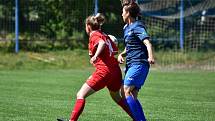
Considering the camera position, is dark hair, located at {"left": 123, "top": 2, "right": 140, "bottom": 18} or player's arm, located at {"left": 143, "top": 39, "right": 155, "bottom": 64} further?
dark hair, located at {"left": 123, "top": 2, "right": 140, "bottom": 18}

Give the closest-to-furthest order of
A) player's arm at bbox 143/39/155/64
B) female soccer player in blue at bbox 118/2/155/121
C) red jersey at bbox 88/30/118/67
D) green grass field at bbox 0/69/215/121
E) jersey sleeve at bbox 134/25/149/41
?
player's arm at bbox 143/39/155/64 → jersey sleeve at bbox 134/25/149/41 → female soccer player in blue at bbox 118/2/155/121 → red jersey at bbox 88/30/118/67 → green grass field at bbox 0/69/215/121

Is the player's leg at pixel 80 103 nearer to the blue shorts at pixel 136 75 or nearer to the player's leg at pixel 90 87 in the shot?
the player's leg at pixel 90 87

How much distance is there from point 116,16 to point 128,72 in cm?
1850

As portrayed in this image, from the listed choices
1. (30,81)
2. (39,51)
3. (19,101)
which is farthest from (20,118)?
(39,51)

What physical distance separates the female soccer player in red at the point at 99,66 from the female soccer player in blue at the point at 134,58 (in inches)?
8.0

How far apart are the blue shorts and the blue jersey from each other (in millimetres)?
76

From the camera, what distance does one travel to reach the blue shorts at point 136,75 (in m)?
8.68

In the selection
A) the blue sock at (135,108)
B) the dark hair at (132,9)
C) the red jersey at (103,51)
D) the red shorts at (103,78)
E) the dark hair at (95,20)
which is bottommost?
the blue sock at (135,108)

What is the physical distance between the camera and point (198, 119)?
995 centimetres

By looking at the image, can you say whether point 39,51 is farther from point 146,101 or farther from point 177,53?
point 146,101

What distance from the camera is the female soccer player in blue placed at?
8.70m

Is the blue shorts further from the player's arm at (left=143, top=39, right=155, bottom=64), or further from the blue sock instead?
the player's arm at (left=143, top=39, right=155, bottom=64)

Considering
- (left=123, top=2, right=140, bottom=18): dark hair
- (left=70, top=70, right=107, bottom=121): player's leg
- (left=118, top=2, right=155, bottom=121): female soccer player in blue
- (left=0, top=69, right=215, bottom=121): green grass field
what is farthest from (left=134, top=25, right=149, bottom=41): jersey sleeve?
(left=0, top=69, right=215, bottom=121): green grass field

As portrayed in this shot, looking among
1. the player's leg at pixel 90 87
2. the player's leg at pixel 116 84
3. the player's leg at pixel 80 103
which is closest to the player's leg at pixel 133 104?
the player's leg at pixel 116 84
